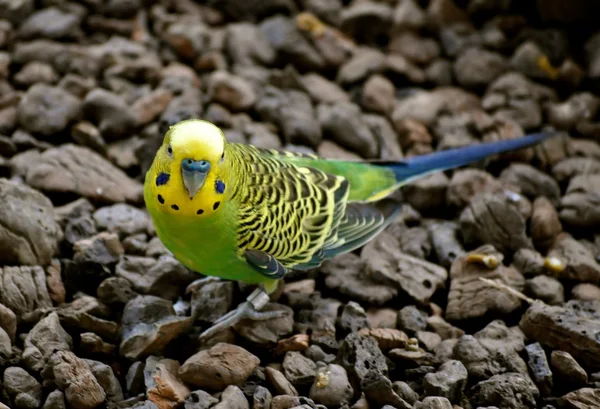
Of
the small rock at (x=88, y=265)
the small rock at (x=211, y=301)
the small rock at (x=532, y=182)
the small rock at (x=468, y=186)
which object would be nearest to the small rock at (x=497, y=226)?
the small rock at (x=468, y=186)

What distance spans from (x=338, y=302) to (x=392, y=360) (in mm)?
412

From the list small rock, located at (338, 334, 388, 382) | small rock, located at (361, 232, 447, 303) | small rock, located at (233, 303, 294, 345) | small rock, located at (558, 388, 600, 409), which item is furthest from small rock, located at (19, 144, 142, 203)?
small rock, located at (558, 388, 600, 409)

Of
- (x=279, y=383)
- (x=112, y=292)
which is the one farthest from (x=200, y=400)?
(x=112, y=292)

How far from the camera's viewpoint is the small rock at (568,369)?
2.72m

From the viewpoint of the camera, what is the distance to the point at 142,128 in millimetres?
3869

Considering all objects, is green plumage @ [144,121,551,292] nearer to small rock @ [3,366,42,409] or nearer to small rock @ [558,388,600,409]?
small rock @ [3,366,42,409]

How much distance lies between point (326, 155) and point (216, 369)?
1573mm

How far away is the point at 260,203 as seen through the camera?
112 inches

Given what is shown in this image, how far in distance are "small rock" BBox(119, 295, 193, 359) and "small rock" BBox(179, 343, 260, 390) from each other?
15 centimetres

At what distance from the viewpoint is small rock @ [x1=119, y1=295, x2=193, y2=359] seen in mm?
2732

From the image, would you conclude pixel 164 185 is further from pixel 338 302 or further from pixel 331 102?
pixel 331 102

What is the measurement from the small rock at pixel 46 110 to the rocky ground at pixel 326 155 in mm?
10

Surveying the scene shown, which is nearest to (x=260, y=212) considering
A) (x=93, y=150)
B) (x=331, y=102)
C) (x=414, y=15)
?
(x=93, y=150)

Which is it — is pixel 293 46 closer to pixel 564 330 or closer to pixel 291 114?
pixel 291 114
